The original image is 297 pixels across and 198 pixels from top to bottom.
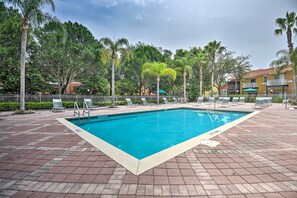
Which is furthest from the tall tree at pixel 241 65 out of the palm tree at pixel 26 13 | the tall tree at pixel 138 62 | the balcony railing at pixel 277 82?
the palm tree at pixel 26 13

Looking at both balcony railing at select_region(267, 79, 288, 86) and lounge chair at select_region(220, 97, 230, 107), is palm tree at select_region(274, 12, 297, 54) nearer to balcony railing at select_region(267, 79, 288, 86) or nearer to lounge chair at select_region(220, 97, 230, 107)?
lounge chair at select_region(220, 97, 230, 107)

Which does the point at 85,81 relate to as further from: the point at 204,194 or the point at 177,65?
the point at 204,194

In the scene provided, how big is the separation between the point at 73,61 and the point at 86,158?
1641 centimetres

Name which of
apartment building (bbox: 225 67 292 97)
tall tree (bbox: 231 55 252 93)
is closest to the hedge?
tall tree (bbox: 231 55 252 93)

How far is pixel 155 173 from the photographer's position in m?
2.57

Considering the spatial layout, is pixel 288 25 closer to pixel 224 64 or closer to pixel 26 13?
pixel 224 64

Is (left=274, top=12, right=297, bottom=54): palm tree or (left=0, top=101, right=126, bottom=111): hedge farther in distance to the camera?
(left=274, top=12, right=297, bottom=54): palm tree

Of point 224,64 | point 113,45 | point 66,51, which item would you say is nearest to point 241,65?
point 224,64

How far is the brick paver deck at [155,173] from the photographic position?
2066 mm

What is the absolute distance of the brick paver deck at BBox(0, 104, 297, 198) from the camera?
6.78 feet

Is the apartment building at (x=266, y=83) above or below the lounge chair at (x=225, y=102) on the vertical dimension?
above

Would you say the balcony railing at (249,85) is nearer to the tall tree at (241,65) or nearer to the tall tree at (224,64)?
the tall tree at (241,65)

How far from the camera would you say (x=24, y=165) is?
283 cm

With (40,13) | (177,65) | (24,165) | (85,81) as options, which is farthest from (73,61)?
(24,165)
